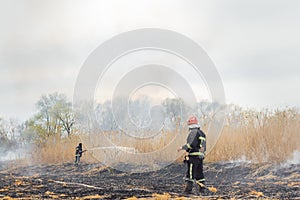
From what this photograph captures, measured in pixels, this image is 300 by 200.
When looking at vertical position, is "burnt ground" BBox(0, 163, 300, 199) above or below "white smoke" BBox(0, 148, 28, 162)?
below

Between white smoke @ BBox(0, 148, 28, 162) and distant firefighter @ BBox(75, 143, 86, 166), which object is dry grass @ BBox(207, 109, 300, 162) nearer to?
distant firefighter @ BBox(75, 143, 86, 166)

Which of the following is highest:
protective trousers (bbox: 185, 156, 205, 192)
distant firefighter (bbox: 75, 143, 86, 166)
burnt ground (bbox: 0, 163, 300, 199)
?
distant firefighter (bbox: 75, 143, 86, 166)

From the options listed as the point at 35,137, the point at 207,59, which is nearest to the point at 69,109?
the point at 35,137

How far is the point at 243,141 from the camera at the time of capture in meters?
13.6

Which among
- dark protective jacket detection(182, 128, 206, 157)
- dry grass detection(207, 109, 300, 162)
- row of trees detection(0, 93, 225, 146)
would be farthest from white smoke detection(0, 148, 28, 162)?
dark protective jacket detection(182, 128, 206, 157)

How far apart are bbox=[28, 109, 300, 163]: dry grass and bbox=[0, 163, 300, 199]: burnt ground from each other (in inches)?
21.1

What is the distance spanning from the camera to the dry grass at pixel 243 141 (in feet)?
41.0

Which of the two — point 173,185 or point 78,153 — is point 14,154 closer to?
point 78,153

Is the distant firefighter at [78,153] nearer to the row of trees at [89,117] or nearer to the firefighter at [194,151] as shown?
the row of trees at [89,117]

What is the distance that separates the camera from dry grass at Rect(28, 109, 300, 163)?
12484 mm

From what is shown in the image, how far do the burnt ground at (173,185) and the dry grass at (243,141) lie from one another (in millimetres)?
537

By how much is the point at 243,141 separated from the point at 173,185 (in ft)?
11.7

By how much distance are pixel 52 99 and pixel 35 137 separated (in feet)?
11.3

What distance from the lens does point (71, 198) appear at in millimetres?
8758
